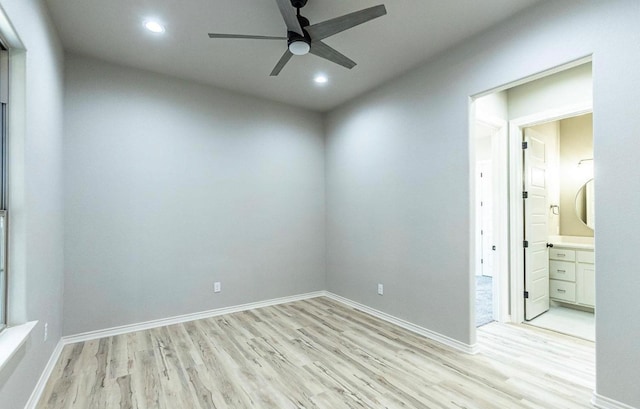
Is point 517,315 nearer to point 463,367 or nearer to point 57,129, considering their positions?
point 463,367

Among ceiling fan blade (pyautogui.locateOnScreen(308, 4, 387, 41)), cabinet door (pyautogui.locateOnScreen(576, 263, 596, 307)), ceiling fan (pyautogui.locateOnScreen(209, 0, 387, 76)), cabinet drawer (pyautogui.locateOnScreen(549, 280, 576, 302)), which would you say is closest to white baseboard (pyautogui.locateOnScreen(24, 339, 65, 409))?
ceiling fan (pyautogui.locateOnScreen(209, 0, 387, 76))

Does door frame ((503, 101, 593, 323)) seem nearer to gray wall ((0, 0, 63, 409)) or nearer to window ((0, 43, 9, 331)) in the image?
gray wall ((0, 0, 63, 409))

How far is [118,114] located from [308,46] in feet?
7.50

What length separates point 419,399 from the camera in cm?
208

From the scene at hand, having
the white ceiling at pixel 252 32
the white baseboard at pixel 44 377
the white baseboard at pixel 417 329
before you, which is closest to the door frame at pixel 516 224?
the white baseboard at pixel 417 329

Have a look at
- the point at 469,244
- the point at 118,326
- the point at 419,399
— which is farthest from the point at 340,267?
the point at 118,326

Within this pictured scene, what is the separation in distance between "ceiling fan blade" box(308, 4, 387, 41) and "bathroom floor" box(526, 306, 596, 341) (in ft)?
11.8

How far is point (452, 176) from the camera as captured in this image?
2.93m

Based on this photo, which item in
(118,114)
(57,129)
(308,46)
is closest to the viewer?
(308,46)

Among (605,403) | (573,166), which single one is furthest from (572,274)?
(605,403)

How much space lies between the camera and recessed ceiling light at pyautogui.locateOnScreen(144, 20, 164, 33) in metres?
2.53

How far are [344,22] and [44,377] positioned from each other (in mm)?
3359

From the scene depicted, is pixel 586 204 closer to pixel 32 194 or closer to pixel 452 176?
pixel 452 176

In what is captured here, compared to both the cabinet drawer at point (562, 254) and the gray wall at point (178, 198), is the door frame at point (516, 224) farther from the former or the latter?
the gray wall at point (178, 198)
